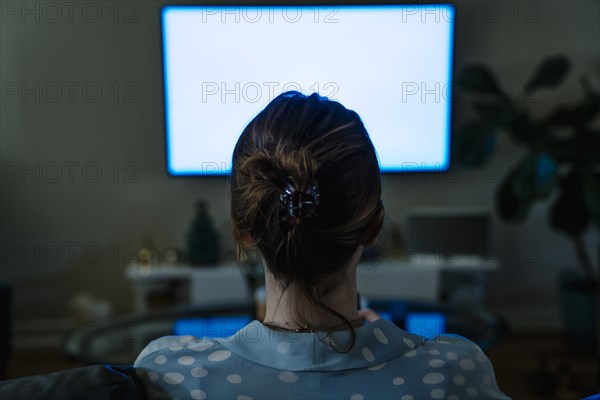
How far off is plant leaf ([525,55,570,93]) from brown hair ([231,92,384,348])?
234 centimetres

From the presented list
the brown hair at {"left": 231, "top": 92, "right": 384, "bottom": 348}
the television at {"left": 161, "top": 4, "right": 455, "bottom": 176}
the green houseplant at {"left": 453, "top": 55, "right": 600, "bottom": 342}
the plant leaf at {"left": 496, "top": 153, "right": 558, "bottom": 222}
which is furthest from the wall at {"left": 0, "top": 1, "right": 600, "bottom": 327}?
the brown hair at {"left": 231, "top": 92, "right": 384, "bottom": 348}

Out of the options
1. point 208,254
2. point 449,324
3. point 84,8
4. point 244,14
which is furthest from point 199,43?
point 449,324

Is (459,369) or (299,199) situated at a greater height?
(299,199)

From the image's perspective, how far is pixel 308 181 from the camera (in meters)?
0.85

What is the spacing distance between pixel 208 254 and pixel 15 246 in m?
0.85

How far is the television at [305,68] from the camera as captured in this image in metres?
2.94

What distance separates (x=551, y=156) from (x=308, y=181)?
2.28 meters

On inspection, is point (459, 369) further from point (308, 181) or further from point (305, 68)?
point (305, 68)

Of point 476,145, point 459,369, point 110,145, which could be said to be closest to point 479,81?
point 476,145

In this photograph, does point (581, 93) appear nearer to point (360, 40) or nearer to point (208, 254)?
point (360, 40)

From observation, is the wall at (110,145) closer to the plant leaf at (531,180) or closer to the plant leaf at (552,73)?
the plant leaf at (552,73)

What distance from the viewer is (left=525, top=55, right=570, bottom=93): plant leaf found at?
119 inches

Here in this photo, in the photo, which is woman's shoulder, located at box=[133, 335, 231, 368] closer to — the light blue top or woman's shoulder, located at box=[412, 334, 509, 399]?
the light blue top

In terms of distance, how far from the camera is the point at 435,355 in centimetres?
89
